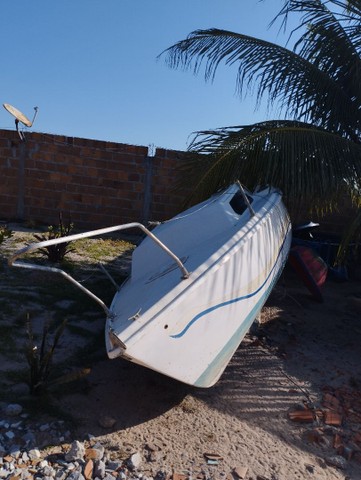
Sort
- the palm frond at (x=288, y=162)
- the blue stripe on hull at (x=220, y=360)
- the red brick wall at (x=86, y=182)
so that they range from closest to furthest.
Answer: the blue stripe on hull at (x=220, y=360), the palm frond at (x=288, y=162), the red brick wall at (x=86, y=182)

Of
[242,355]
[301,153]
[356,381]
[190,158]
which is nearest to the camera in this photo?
[356,381]

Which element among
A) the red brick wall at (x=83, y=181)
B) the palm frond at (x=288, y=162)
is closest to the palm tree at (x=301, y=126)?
the palm frond at (x=288, y=162)

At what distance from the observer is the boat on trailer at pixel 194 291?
9.15ft

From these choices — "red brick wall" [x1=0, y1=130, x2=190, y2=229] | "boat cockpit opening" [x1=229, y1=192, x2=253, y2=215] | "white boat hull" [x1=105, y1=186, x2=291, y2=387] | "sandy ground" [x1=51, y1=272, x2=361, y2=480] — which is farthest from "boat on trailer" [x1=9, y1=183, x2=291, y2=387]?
"red brick wall" [x1=0, y1=130, x2=190, y2=229]

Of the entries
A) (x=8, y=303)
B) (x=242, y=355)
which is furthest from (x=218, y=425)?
(x=8, y=303)

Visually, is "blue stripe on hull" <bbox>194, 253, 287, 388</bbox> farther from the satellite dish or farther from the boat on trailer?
the satellite dish

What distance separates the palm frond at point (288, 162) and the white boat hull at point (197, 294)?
87 cm

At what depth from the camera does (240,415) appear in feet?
10.9

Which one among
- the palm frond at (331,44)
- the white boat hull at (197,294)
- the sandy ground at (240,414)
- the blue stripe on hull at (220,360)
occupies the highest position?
the palm frond at (331,44)

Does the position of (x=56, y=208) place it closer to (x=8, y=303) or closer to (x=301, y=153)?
(x=8, y=303)

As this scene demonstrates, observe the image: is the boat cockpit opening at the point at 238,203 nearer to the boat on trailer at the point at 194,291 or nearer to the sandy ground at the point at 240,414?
the boat on trailer at the point at 194,291

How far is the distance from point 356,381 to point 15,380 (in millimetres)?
2825

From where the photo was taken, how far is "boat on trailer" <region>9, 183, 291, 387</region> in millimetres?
2789

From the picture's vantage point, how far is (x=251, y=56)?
6582mm
